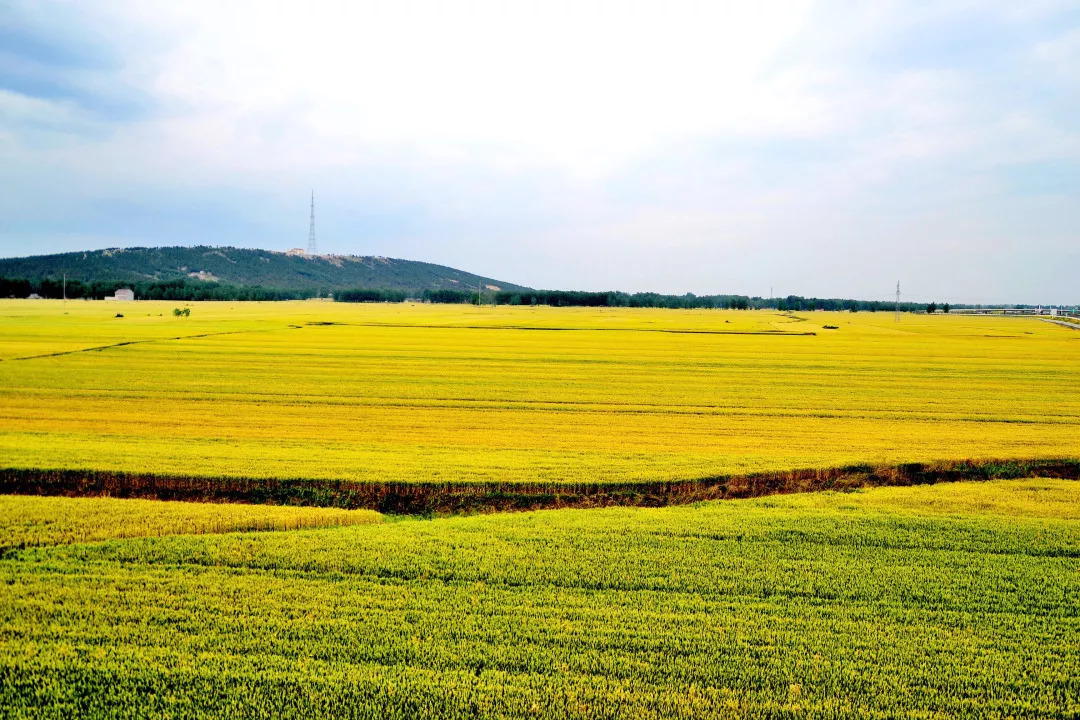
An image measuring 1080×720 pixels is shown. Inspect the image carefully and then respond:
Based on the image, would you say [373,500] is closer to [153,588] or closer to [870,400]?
[153,588]

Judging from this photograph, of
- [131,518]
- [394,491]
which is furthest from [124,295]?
[131,518]

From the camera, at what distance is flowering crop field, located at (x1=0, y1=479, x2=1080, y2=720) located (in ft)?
26.0

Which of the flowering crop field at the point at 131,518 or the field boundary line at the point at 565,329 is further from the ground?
the field boundary line at the point at 565,329

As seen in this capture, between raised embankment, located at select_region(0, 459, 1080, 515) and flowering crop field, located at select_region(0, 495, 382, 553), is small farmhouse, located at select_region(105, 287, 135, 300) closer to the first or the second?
raised embankment, located at select_region(0, 459, 1080, 515)

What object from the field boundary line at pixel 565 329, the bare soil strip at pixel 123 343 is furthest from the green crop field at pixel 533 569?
the field boundary line at pixel 565 329

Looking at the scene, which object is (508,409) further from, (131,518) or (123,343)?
(123,343)

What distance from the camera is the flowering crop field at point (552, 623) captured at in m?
7.94

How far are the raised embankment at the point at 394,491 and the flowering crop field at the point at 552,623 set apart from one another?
2.91 m

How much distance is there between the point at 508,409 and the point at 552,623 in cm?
2006

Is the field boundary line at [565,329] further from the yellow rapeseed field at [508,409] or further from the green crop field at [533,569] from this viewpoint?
the green crop field at [533,569]

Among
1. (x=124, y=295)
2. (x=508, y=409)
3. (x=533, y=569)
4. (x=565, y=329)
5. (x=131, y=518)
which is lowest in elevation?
(x=131, y=518)

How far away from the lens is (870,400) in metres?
Result: 32.8

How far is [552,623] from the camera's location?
9.55 meters

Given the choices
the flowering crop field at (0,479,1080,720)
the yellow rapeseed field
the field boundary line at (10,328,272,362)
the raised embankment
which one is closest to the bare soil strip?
the field boundary line at (10,328,272,362)
